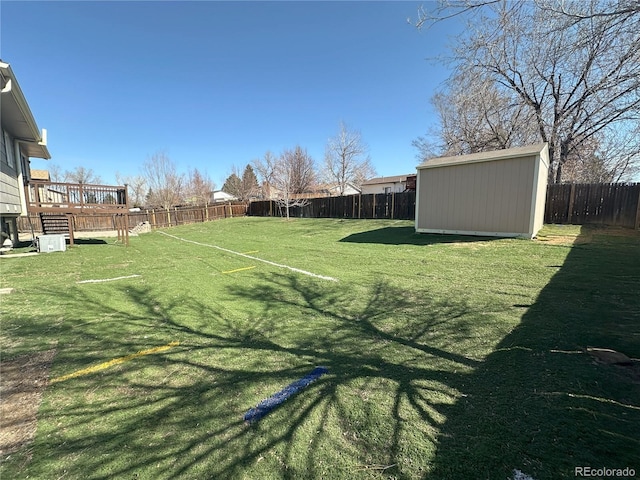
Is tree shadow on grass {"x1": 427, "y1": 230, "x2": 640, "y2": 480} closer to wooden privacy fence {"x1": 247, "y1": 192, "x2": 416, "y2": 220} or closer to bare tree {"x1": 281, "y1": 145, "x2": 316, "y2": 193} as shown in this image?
wooden privacy fence {"x1": 247, "y1": 192, "x2": 416, "y2": 220}

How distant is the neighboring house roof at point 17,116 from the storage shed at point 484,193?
11540mm

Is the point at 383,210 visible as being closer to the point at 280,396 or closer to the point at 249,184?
the point at 280,396

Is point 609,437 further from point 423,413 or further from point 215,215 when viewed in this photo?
point 215,215

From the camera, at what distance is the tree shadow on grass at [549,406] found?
62.2 inches

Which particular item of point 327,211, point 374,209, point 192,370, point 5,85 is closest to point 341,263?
point 192,370

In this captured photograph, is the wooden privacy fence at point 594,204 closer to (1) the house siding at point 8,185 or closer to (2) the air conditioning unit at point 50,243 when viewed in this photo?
(2) the air conditioning unit at point 50,243

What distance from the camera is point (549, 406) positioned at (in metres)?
1.99

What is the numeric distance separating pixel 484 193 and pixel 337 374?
8760 millimetres

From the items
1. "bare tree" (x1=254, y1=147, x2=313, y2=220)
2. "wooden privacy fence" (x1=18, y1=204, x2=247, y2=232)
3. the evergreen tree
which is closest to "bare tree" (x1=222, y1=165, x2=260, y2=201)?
the evergreen tree

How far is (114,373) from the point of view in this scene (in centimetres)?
257

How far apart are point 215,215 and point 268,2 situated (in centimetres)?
1946

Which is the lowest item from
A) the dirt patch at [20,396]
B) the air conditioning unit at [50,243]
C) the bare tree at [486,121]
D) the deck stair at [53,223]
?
the dirt patch at [20,396]

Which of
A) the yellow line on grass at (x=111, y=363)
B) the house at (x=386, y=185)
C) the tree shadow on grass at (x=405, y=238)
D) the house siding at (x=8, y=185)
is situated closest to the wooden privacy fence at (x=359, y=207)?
the tree shadow on grass at (x=405, y=238)

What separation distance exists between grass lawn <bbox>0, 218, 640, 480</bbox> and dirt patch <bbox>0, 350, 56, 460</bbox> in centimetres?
8
